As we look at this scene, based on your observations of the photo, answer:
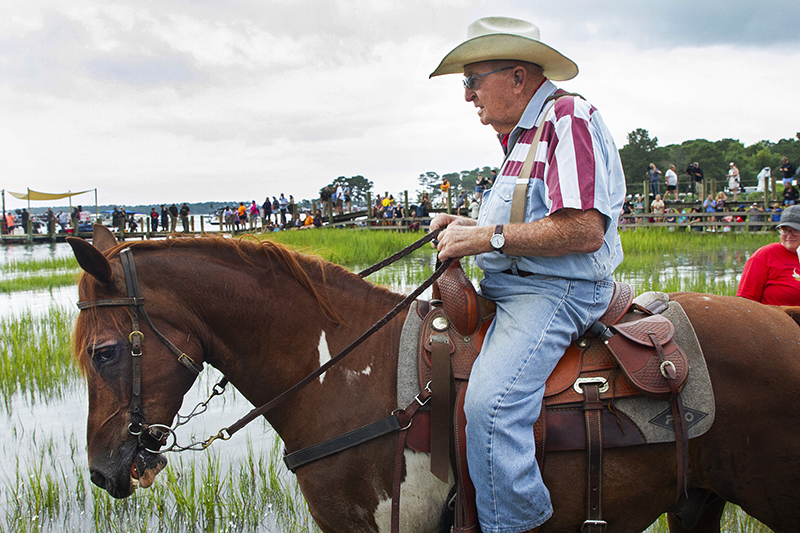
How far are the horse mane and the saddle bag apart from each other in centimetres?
96

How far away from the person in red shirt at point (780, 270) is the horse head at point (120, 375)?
442 cm

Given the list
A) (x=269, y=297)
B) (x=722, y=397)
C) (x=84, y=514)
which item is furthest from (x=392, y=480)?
(x=84, y=514)

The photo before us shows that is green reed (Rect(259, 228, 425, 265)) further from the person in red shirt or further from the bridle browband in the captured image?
the bridle browband

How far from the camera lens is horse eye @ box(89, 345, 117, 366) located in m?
1.97

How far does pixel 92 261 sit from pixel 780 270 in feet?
15.7

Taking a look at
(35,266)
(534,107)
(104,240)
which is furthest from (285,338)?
(35,266)

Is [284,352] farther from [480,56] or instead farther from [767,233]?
[767,233]

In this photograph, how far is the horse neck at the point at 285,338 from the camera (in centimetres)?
207

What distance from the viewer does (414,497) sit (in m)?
1.96

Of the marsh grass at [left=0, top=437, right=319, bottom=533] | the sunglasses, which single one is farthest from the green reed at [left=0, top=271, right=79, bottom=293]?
the sunglasses

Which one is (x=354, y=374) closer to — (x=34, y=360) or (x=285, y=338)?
(x=285, y=338)

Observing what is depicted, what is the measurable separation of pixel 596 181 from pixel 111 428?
201 cm

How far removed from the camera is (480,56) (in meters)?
2.05

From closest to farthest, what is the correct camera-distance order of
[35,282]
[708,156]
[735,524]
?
[735,524], [35,282], [708,156]
